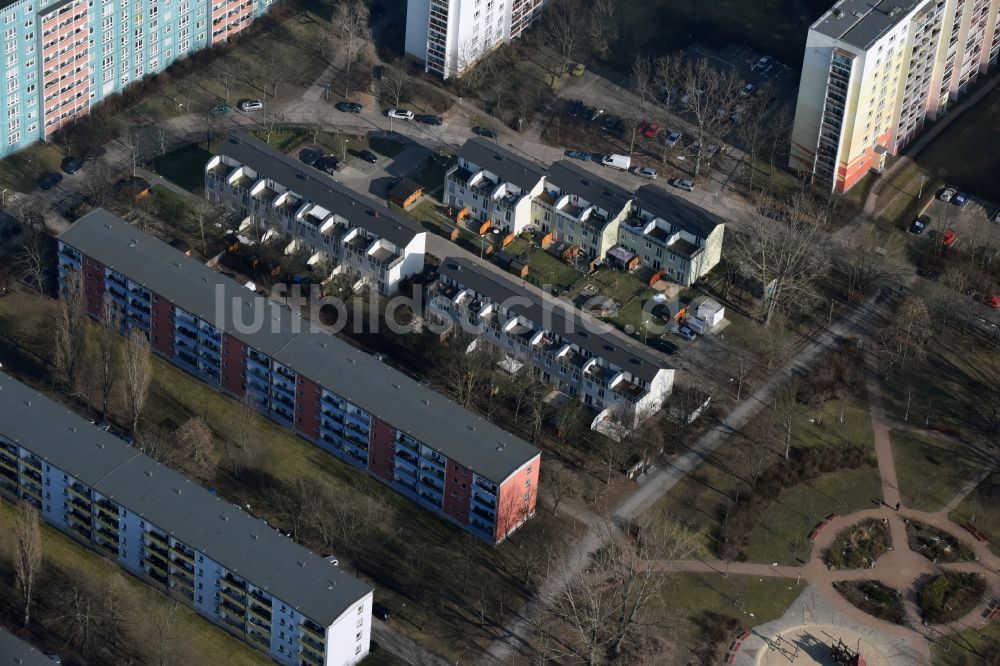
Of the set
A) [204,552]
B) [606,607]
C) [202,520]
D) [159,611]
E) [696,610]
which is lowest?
[159,611]

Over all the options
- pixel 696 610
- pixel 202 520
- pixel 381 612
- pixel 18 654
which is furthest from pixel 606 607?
pixel 18 654

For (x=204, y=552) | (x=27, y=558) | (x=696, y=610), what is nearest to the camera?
(x=204, y=552)

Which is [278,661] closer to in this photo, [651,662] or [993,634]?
[651,662]

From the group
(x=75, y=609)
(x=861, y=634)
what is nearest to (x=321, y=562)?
(x=75, y=609)

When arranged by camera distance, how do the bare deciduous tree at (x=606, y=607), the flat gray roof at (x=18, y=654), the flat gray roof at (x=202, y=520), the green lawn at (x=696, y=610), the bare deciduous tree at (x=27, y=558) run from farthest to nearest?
the green lawn at (x=696, y=610) → the bare deciduous tree at (x=606, y=607) → the bare deciduous tree at (x=27, y=558) → the flat gray roof at (x=202, y=520) → the flat gray roof at (x=18, y=654)

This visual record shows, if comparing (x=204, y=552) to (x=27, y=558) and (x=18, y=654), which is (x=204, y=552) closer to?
(x=27, y=558)

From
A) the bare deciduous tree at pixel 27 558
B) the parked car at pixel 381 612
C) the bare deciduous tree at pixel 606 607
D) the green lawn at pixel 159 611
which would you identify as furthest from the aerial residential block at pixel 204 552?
the bare deciduous tree at pixel 606 607

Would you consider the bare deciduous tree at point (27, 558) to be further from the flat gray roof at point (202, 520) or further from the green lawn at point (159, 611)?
the flat gray roof at point (202, 520)
